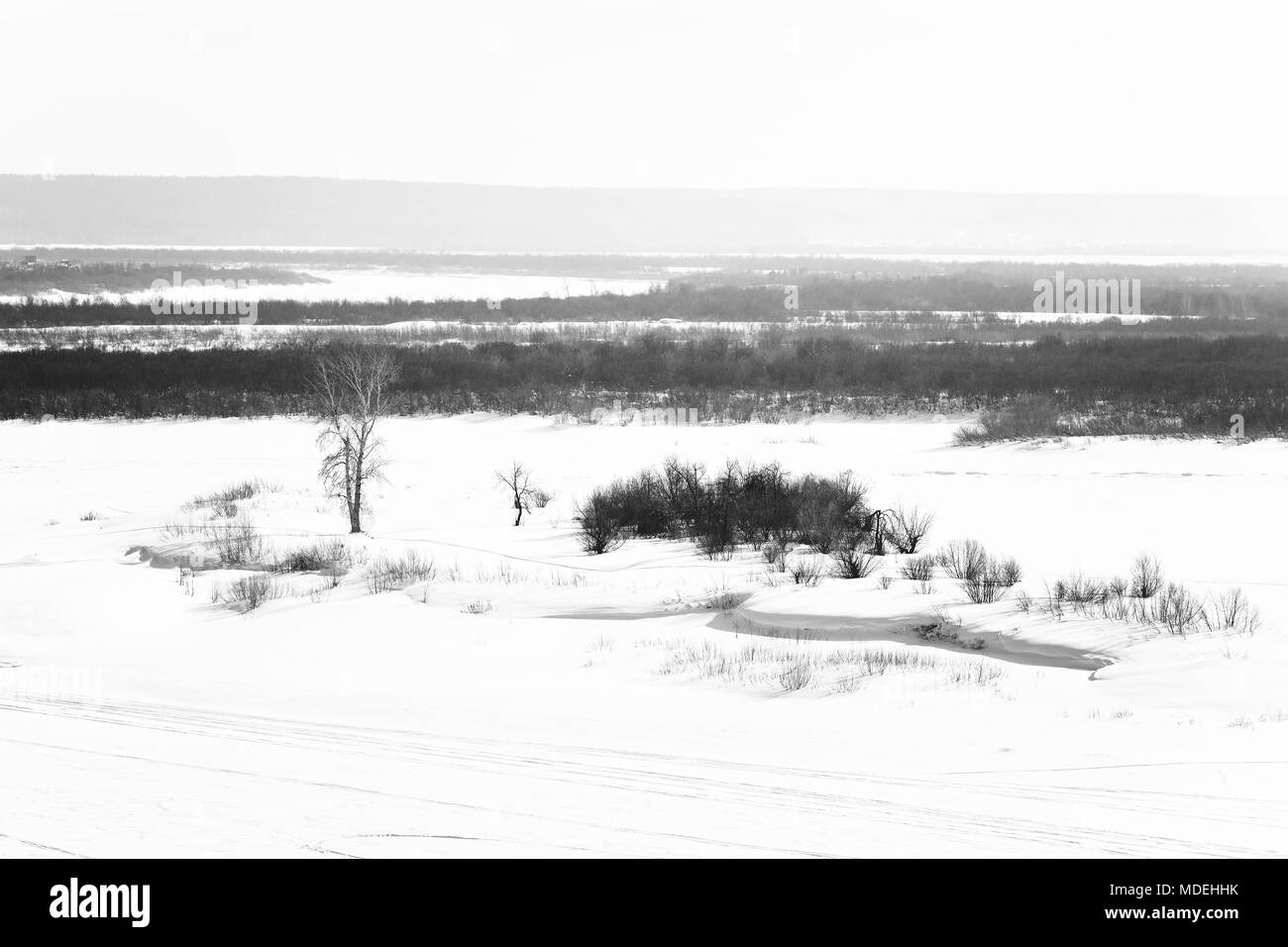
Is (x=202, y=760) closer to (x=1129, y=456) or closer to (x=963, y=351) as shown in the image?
(x=1129, y=456)

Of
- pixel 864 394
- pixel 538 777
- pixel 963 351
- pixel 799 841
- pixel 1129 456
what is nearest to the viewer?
pixel 799 841

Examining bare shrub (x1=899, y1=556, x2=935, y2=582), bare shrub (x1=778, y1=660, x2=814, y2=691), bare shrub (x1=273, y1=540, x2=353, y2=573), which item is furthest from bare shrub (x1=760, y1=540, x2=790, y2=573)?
bare shrub (x1=273, y1=540, x2=353, y2=573)

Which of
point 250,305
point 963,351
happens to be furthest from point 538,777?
point 250,305

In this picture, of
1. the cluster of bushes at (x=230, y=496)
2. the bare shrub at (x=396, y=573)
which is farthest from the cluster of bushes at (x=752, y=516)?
the cluster of bushes at (x=230, y=496)

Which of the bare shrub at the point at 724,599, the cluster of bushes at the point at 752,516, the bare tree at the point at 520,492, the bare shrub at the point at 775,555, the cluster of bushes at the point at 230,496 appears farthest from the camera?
the cluster of bushes at the point at 230,496

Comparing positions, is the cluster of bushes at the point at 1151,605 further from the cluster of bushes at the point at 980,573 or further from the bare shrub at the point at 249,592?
the bare shrub at the point at 249,592
